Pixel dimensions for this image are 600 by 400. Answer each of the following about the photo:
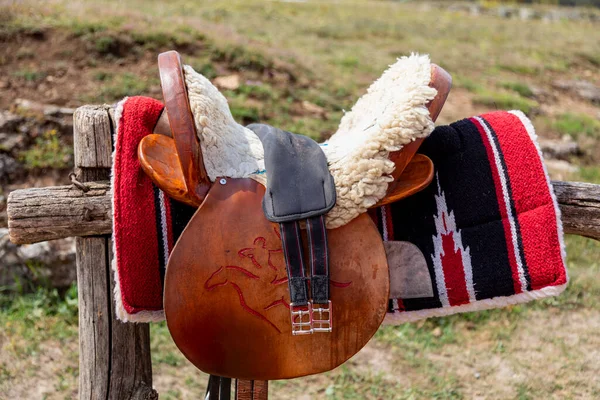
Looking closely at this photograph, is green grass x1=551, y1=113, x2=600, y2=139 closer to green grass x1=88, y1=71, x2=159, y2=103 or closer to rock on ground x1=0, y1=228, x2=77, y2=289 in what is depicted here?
green grass x1=88, y1=71, x2=159, y2=103

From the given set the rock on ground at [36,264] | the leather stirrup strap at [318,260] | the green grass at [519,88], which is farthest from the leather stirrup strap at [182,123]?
the green grass at [519,88]

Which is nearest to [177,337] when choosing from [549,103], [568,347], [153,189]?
[153,189]

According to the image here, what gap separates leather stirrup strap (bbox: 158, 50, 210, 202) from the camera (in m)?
1.19

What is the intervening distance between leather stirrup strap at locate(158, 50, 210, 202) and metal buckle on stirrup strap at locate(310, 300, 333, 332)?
15.4 inches

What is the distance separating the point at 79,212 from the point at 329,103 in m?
3.64

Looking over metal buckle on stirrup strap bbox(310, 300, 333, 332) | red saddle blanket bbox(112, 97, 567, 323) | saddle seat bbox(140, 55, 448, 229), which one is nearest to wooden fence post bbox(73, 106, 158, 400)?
red saddle blanket bbox(112, 97, 567, 323)

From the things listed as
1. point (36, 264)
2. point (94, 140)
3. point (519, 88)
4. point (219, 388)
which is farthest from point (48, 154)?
point (519, 88)

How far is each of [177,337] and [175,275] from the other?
0.15 metres

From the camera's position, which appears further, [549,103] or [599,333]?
[549,103]

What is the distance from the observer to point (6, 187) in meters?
3.15

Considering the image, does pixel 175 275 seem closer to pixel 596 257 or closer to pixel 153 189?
pixel 153 189

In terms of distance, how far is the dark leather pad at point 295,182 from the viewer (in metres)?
1.21

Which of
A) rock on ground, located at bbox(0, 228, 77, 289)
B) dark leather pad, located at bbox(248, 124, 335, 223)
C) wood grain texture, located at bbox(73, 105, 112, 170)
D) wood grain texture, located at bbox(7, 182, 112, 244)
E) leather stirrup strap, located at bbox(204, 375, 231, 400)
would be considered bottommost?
rock on ground, located at bbox(0, 228, 77, 289)

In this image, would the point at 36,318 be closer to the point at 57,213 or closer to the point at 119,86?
the point at 57,213
